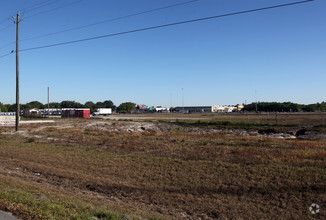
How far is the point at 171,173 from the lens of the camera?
12.1 m

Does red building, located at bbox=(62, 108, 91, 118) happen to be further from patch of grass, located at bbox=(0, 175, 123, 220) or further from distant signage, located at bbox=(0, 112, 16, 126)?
patch of grass, located at bbox=(0, 175, 123, 220)

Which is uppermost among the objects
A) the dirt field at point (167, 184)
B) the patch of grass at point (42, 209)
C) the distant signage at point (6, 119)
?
the distant signage at point (6, 119)

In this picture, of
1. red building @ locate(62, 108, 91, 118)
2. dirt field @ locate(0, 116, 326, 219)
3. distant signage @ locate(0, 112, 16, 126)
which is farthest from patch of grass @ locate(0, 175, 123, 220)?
red building @ locate(62, 108, 91, 118)

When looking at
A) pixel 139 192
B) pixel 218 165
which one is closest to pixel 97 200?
pixel 139 192

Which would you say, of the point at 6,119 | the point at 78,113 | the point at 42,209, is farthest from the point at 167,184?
the point at 78,113

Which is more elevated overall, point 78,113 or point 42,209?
point 78,113

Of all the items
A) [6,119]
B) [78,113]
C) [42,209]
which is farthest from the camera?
[78,113]

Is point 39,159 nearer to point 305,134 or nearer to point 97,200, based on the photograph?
point 97,200

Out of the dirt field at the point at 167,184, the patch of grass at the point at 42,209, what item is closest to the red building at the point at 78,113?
the dirt field at the point at 167,184

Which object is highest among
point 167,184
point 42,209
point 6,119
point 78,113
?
point 78,113

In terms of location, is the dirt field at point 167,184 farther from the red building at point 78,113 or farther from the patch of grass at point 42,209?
the red building at point 78,113

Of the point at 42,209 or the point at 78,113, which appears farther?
the point at 78,113

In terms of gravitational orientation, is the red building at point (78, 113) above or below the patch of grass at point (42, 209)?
above

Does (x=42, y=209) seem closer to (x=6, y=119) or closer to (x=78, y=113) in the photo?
(x=6, y=119)
